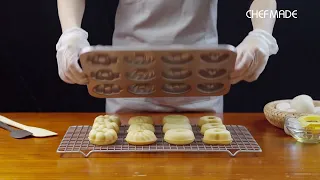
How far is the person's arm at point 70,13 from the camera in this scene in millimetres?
1523

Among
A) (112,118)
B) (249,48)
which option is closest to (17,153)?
(112,118)

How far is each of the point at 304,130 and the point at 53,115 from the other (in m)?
0.72

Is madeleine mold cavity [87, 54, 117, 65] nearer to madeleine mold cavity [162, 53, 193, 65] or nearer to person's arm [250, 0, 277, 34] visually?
madeleine mold cavity [162, 53, 193, 65]

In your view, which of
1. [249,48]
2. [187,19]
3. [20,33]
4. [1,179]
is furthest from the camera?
[20,33]

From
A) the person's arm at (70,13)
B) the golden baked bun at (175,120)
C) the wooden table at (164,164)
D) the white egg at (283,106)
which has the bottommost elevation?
the wooden table at (164,164)

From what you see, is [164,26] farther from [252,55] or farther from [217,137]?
[217,137]

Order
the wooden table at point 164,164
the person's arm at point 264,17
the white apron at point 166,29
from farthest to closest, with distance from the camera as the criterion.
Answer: the white apron at point 166,29 < the person's arm at point 264,17 < the wooden table at point 164,164

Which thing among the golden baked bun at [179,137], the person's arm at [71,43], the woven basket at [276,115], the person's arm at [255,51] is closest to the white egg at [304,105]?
the woven basket at [276,115]

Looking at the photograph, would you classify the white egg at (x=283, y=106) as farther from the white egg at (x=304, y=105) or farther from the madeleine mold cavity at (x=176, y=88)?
the madeleine mold cavity at (x=176, y=88)

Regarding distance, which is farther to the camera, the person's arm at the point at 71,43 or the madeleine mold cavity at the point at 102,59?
the person's arm at the point at 71,43

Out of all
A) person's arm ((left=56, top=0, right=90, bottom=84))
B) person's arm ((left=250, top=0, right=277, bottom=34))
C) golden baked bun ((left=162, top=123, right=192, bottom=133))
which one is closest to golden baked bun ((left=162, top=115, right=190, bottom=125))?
golden baked bun ((left=162, top=123, right=192, bottom=133))

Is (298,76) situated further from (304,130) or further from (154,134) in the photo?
(154,134)

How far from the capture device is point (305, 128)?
124 cm

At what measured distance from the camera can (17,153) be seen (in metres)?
1.17
